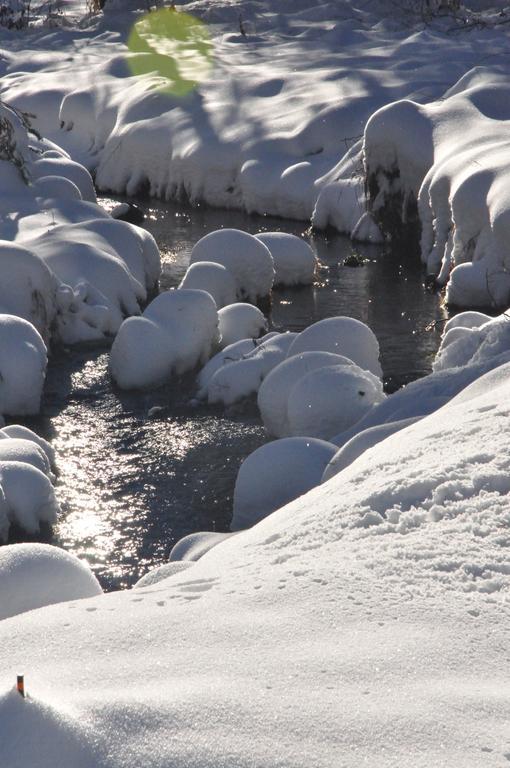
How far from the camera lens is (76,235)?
1117 cm

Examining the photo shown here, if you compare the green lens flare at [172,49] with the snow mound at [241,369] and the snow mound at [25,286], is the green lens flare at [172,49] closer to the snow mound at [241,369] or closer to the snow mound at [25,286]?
the snow mound at [25,286]

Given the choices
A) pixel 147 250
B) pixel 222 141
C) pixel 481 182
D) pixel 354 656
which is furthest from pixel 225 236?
pixel 354 656

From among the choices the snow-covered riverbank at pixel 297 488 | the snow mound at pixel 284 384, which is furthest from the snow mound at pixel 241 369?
the snow mound at pixel 284 384

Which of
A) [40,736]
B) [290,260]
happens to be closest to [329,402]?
[290,260]

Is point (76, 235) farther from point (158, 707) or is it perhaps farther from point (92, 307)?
point (158, 707)

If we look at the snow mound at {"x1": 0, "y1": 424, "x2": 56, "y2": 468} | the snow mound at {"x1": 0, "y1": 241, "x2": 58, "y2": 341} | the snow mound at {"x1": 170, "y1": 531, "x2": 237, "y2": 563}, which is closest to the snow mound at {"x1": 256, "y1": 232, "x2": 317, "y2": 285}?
the snow mound at {"x1": 0, "y1": 241, "x2": 58, "y2": 341}

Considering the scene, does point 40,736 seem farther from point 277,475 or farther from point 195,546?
point 277,475

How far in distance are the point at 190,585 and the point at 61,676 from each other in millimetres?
902

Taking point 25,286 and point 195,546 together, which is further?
point 25,286

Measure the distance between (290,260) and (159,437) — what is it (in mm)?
4349

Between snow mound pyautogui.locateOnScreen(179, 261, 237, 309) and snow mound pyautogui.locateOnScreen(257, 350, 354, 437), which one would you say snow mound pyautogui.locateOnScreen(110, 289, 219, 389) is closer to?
snow mound pyautogui.locateOnScreen(179, 261, 237, 309)

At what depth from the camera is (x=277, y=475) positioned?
6.12 metres

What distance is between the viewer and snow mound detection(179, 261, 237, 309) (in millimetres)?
10422

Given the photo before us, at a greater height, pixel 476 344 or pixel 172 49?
pixel 476 344
